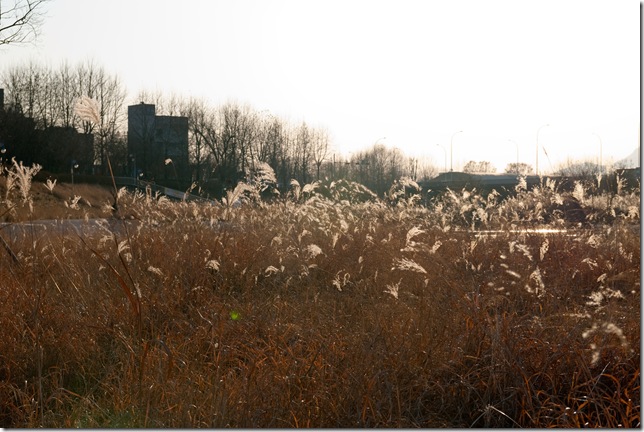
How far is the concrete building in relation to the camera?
4344 cm

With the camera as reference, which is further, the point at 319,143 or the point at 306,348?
the point at 319,143

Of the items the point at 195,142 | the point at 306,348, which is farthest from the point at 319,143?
the point at 306,348

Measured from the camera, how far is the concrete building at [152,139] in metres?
43.4

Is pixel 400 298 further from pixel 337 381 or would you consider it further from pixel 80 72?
pixel 80 72

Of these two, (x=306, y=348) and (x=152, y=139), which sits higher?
(x=152, y=139)

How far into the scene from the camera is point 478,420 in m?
3.76

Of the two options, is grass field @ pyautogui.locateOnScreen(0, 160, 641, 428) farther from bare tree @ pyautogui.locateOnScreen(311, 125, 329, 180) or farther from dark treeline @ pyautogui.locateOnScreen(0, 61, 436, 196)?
bare tree @ pyautogui.locateOnScreen(311, 125, 329, 180)

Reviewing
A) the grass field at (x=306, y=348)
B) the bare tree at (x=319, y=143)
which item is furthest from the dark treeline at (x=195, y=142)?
the grass field at (x=306, y=348)

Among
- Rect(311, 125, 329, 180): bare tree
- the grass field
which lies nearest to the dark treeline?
Rect(311, 125, 329, 180): bare tree

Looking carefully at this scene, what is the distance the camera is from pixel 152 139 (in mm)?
44750

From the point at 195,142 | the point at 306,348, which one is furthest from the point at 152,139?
the point at 306,348

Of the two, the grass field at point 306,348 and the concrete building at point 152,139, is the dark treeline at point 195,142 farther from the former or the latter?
the grass field at point 306,348

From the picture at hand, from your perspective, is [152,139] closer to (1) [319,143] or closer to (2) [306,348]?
(1) [319,143]

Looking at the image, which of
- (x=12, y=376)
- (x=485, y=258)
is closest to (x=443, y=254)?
(x=485, y=258)
